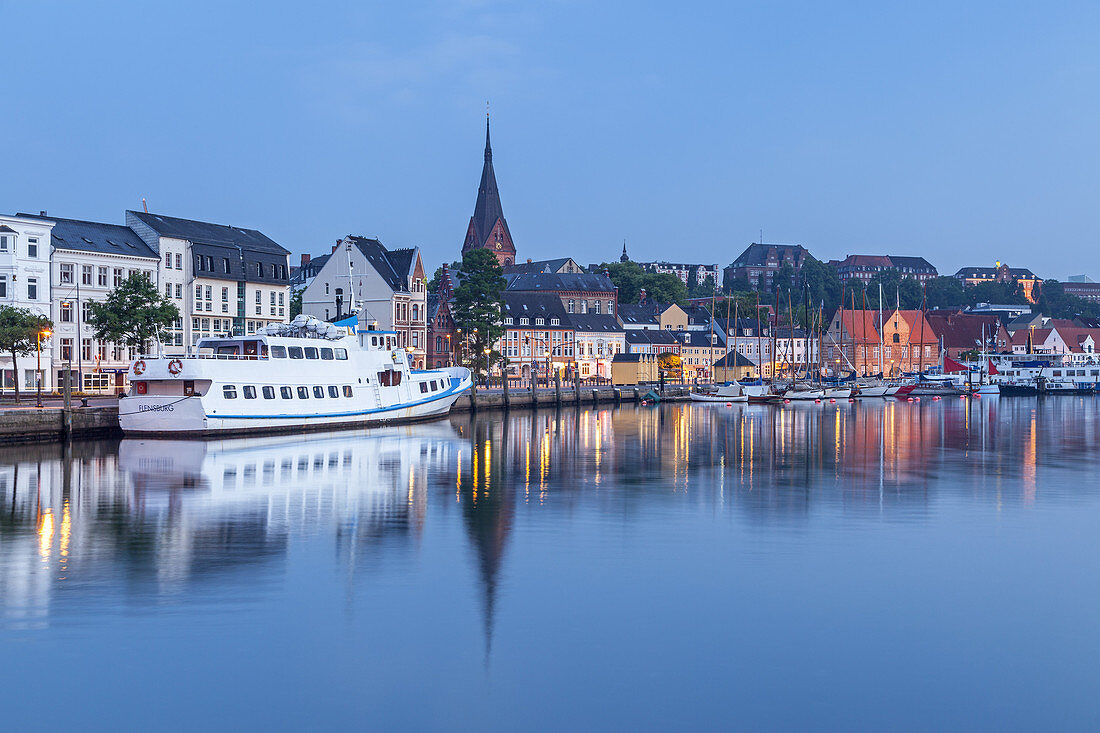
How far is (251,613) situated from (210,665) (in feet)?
9.66

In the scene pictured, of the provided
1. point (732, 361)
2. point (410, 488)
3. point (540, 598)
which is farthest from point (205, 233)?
point (732, 361)

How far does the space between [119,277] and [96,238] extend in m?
2.92

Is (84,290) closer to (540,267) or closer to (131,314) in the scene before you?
(131,314)

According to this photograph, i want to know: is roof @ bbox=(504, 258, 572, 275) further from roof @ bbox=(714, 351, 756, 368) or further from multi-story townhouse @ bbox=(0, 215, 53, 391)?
multi-story townhouse @ bbox=(0, 215, 53, 391)

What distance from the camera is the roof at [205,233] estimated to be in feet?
256

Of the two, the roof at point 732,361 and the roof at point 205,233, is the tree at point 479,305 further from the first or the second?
the roof at point 732,361

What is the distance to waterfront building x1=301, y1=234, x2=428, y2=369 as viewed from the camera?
98.6m

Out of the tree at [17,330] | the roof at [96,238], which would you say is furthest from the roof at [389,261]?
the tree at [17,330]

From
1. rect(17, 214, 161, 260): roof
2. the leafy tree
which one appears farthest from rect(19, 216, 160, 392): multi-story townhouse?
the leafy tree

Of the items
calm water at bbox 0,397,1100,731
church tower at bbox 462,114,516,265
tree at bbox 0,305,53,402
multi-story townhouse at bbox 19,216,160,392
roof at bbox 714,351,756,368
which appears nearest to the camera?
calm water at bbox 0,397,1100,731

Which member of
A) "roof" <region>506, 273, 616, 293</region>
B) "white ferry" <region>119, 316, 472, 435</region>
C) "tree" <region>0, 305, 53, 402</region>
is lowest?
"white ferry" <region>119, 316, 472, 435</region>

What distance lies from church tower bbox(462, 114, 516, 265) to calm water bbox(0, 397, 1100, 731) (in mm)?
152850

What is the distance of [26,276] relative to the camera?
66312 millimetres

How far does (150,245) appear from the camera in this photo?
7700cm
